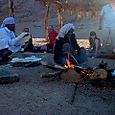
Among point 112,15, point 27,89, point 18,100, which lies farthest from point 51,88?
point 112,15

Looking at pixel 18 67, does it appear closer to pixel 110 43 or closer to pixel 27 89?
pixel 27 89

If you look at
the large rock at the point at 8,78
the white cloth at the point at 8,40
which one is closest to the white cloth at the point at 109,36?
the white cloth at the point at 8,40

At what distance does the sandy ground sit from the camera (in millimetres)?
6430

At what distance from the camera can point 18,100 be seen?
704 centimetres

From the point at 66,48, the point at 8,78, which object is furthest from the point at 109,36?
the point at 8,78

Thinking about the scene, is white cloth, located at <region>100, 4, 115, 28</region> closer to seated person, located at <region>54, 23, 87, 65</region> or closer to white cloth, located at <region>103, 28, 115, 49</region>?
white cloth, located at <region>103, 28, 115, 49</region>

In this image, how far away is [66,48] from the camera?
383 inches

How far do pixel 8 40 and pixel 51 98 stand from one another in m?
3.88

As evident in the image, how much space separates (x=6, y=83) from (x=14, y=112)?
2.06 m

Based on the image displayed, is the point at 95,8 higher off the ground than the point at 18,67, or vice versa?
the point at 95,8

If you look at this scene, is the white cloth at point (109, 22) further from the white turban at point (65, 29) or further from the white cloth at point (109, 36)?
the white turban at point (65, 29)

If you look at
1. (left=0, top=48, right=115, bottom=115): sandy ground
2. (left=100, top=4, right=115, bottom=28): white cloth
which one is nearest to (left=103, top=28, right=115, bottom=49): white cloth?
(left=100, top=4, right=115, bottom=28): white cloth

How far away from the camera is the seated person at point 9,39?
34.6 ft

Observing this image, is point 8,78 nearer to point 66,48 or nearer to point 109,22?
point 66,48
